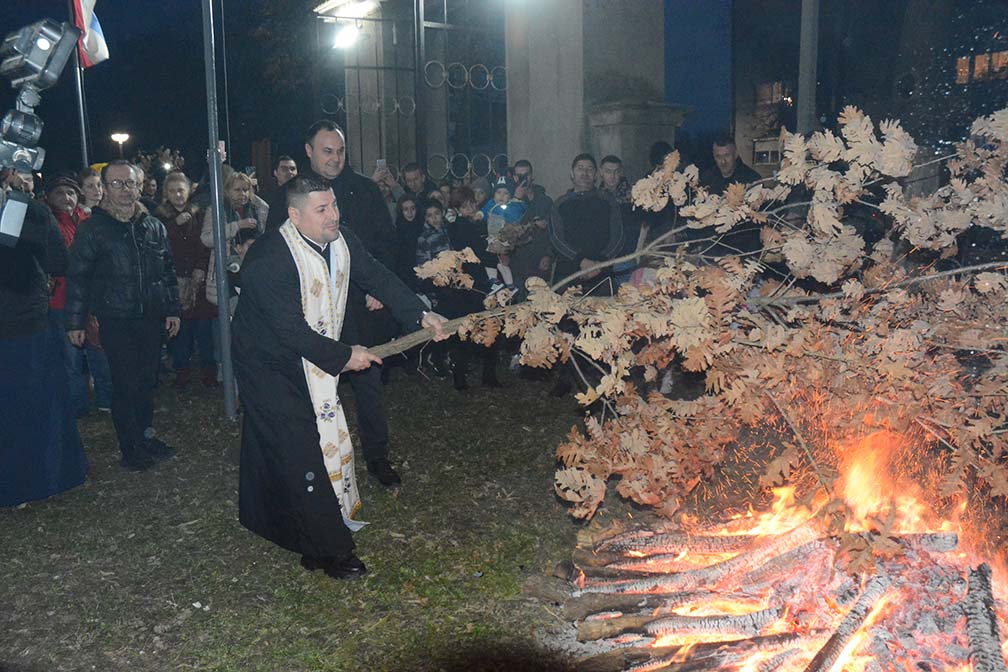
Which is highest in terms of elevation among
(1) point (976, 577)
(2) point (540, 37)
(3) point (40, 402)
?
(2) point (540, 37)

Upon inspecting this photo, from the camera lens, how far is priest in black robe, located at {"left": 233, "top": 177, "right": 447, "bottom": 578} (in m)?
4.77

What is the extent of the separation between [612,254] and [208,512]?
435 cm

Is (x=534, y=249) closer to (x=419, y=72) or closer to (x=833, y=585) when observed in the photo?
(x=419, y=72)

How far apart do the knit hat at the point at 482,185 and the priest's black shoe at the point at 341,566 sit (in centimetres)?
738

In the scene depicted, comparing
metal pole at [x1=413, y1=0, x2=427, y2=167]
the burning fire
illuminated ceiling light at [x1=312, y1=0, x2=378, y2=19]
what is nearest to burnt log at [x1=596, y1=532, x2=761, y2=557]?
the burning fire

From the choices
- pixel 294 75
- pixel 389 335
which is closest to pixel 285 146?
pixel 294 75

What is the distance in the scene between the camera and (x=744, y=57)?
44.2 feet

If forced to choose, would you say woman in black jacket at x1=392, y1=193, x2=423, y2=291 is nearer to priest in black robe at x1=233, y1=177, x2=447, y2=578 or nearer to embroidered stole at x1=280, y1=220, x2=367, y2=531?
embroidered stole at x1=280, y1=220, x2=367, y2=531

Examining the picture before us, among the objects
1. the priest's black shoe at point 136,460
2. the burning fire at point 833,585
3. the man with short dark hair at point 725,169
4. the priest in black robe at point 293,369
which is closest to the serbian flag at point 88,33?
the priest's black shoe at point 136,460

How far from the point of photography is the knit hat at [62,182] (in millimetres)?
8633

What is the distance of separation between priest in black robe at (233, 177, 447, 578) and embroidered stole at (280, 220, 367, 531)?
0.04 ft

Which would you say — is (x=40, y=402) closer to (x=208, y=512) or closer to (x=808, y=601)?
(x=208, y=512)

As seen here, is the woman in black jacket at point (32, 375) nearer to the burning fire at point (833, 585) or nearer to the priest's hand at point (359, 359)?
the priest's hand at point (359, 359)

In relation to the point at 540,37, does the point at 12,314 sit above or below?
below
